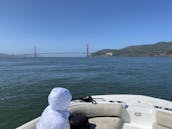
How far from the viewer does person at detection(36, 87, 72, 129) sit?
8.59 ft

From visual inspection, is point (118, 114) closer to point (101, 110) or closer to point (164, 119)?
point (101, 110)

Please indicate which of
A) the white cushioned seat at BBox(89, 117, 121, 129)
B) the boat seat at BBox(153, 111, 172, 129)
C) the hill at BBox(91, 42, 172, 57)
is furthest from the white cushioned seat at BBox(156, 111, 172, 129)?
the hill at BBox(91, 42, 172, 57)

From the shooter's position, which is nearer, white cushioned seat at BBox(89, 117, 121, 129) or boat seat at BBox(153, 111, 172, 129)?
boat seat at BBox(153, 111, 172, 129)

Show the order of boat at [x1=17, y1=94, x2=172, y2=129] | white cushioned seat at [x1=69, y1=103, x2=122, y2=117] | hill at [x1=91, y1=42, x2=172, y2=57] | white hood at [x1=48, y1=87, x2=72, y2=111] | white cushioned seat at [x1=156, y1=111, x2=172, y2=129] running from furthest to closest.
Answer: hill at [x1=91, y1=42, x2=172, y2=57] → white cushioned seat at [x1=69, y1=103, x2=122, y2=117] → boat at [x1=17, y1=94, x2=172, y2=129] → white cushioned seat at [x1=156, y1=111, x2=172, y2=129] → white hood at [x1=48, y1=87, x2=72, y2=111]

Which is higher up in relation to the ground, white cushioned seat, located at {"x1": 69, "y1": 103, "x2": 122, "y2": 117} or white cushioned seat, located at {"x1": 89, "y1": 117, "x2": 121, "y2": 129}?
white cushioned seat, located at {"x1": 69, "y1": 103, "x2": 122, "y2": 117}

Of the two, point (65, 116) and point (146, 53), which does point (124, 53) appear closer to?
point (146, 53)

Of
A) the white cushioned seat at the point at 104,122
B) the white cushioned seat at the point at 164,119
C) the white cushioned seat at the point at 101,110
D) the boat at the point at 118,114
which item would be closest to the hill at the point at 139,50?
the boat at the point at 118,114

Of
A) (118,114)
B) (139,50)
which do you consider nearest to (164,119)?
(118,114)

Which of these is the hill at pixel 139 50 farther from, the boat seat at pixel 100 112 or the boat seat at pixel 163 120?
the boat seat at pixel 163 120

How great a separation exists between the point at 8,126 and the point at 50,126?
462cm

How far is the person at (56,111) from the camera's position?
8.59 feet

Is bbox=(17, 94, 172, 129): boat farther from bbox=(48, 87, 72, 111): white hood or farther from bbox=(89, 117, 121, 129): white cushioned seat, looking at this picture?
bbox=(48, 87, 72, 111): white hood

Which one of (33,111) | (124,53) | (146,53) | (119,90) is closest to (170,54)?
(146,53)

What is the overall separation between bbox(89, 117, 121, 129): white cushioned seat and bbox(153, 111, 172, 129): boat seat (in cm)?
72
